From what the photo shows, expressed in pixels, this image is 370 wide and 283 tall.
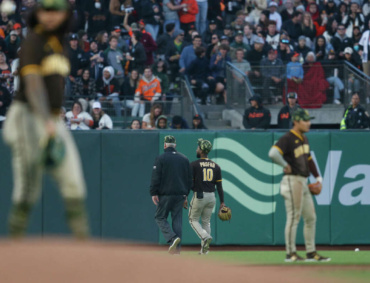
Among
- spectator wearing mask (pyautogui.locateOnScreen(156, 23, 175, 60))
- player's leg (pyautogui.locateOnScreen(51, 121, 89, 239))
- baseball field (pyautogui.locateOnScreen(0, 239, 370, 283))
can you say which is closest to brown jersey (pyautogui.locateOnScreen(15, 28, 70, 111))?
player's leg (pyautogui.locateOnScreen(51, 121, 89, 239))

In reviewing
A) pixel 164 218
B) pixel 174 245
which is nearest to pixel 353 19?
pixel 164 218

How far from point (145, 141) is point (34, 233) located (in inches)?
118

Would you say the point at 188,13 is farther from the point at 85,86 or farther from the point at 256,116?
the point at 256,116

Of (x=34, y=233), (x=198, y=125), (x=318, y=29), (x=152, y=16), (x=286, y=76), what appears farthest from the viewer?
(x=318, y=29)

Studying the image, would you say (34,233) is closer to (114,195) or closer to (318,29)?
(114,195)

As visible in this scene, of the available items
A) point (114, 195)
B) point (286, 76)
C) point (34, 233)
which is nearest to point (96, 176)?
point (114, 195)

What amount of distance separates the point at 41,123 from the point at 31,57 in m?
0.52

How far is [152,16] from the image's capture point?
22.6 metres

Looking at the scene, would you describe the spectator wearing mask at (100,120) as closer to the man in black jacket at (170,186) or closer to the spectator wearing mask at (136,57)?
the spectator wearing mask at (136,57)

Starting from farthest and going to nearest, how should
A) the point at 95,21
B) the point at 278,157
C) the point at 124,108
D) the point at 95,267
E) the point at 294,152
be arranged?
the point at 95,21, the point at 124,108, the point at 294,152, the point at 278,157, the point at 95,267

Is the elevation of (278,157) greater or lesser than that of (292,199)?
greater

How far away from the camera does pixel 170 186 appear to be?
13852mm

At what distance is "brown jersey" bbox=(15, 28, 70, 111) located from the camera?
6422 mm

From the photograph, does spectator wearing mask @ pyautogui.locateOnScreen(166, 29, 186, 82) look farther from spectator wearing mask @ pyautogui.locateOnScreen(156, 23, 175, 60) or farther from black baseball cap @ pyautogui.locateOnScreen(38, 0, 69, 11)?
black baseball cap @ pyautogui.locateOnScreen(38, 0, 69, 11)
